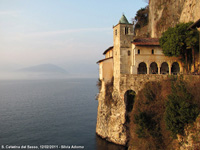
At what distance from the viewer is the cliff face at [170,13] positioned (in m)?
34.9

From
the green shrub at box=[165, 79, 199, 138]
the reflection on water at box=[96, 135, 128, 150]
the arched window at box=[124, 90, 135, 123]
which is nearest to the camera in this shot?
the green shrub at box=[165, 79, 199, 138]

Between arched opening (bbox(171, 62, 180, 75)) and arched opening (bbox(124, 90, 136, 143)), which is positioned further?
arched opening (bbox(171, 62, 180, 75))

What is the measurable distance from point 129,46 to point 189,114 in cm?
1758

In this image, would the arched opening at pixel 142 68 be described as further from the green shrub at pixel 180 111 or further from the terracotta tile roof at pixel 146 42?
the green shrub at pixel 180 111

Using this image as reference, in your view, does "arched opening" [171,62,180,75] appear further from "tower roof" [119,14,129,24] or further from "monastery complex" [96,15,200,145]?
"tower roof" [119,14,129,24]

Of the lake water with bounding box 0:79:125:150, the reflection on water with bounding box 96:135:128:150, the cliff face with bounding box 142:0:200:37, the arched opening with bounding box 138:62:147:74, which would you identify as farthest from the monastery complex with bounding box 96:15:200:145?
the cliff face with bounding box 142:0:200:37

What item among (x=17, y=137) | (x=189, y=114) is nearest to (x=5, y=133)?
(x=17, y=137)

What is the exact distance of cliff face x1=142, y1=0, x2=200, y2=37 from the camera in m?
34.9

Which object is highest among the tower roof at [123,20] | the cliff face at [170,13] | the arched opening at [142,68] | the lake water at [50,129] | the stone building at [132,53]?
the cliff face at [170,13]

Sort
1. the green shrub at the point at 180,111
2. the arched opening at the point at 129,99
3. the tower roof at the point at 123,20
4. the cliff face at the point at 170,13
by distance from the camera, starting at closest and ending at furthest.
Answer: the green shrub at the point at 180,111, the arched opening at the point at 129,99, the tower roof at the point at 123,20, the cliff face at the point at 170,13

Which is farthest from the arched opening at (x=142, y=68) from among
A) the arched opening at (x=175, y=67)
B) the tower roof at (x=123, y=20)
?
the tower roof at (x=123, y=20)

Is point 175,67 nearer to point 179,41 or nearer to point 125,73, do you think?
point 179,41

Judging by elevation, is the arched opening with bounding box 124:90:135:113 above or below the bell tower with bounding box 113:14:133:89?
below

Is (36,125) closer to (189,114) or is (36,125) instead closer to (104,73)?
(104,73)
